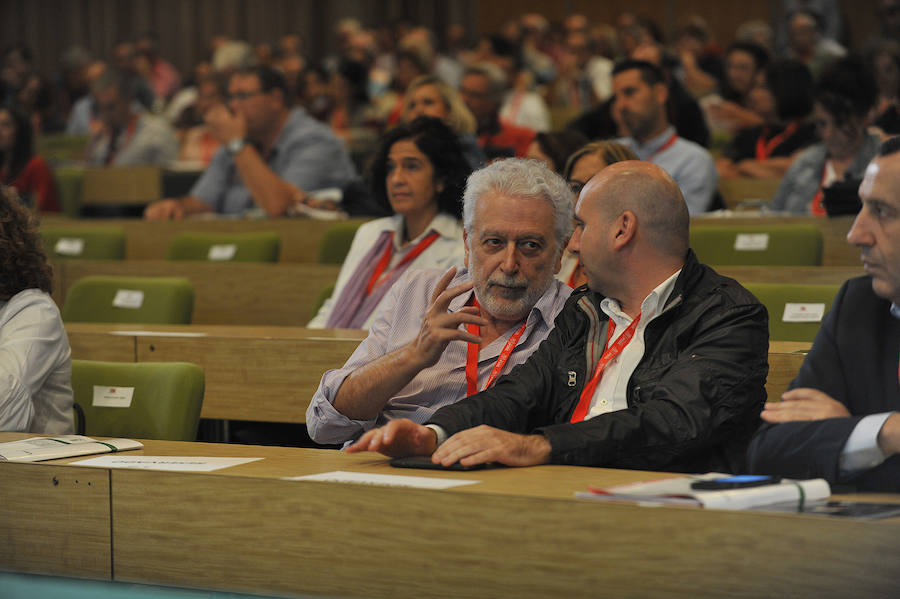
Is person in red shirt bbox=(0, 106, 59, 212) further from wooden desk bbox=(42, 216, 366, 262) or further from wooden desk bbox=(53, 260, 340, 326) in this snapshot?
wooden desk bbox=(53, 260, 340, 326)

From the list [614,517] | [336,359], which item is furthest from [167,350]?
[614,517]

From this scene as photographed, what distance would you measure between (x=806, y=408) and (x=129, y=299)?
258cm

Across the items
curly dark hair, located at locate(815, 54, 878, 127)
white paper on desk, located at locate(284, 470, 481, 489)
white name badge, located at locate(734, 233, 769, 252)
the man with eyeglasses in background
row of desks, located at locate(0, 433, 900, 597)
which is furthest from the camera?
the man with eyeglasses in background

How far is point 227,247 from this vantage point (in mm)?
4711

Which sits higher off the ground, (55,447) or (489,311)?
(489,311)

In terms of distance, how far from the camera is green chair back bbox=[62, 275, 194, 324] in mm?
3793

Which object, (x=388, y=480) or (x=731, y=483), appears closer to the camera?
(x=731, y=483)

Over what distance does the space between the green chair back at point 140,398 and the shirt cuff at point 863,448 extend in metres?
1.46

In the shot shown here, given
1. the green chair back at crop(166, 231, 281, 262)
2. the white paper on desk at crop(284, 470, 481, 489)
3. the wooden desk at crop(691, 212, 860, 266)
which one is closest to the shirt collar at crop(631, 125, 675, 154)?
the wooden desk at crop(691, 212, 860, 266)

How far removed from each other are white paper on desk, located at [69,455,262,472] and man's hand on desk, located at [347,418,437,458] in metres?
0.20

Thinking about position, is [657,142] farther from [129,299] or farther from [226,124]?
[129,299]

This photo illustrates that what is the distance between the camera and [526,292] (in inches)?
96.4

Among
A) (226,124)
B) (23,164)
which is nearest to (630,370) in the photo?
(226,124)

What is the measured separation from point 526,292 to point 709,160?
2781 millimetres
